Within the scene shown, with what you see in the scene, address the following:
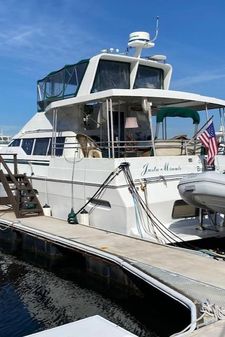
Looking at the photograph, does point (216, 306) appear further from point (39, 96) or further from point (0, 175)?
point (39, 96)

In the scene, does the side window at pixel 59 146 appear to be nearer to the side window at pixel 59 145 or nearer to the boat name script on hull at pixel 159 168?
the side window at pixel 59 145

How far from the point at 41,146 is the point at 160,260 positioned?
6.81 m

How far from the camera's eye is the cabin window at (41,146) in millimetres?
13394

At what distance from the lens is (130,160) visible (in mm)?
10250

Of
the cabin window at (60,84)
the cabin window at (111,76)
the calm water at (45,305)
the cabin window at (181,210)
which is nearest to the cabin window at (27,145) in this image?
the cabin window at (60,84)

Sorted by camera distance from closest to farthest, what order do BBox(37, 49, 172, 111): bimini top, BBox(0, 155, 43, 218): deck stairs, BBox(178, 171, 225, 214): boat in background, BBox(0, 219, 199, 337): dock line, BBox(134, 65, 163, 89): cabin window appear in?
1. BBox(0, 219, 199, 337): dock line
2. BBox(178, 171, 225, 214): boat in background
3. BBox(37, 49, 172, 111): bimini top
4. BBox(0, 155, 43, 218): deck stairs
5. BBox(134, 65, 163, 89): cabin window

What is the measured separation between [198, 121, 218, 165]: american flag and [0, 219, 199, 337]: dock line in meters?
3.61

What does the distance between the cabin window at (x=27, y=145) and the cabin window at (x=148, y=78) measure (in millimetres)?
3616

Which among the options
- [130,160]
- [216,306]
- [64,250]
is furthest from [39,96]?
[216,306]

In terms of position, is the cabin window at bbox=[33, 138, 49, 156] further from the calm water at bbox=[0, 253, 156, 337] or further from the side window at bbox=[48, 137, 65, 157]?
the calm water at bbox=[0, 253, 156, 337]

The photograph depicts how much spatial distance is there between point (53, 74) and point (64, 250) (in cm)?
605

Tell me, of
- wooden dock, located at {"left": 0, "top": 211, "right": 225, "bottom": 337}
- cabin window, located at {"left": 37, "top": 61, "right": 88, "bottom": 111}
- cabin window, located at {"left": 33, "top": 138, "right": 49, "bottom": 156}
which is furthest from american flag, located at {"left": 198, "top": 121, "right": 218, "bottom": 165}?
cabin window, located at {"left": 33, "top": 138, "right": 49, "bottom": 156}

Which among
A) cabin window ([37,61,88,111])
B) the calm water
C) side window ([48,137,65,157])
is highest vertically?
cabin window ([37,61,88,111])

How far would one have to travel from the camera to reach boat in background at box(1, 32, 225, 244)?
10195 millimetres
